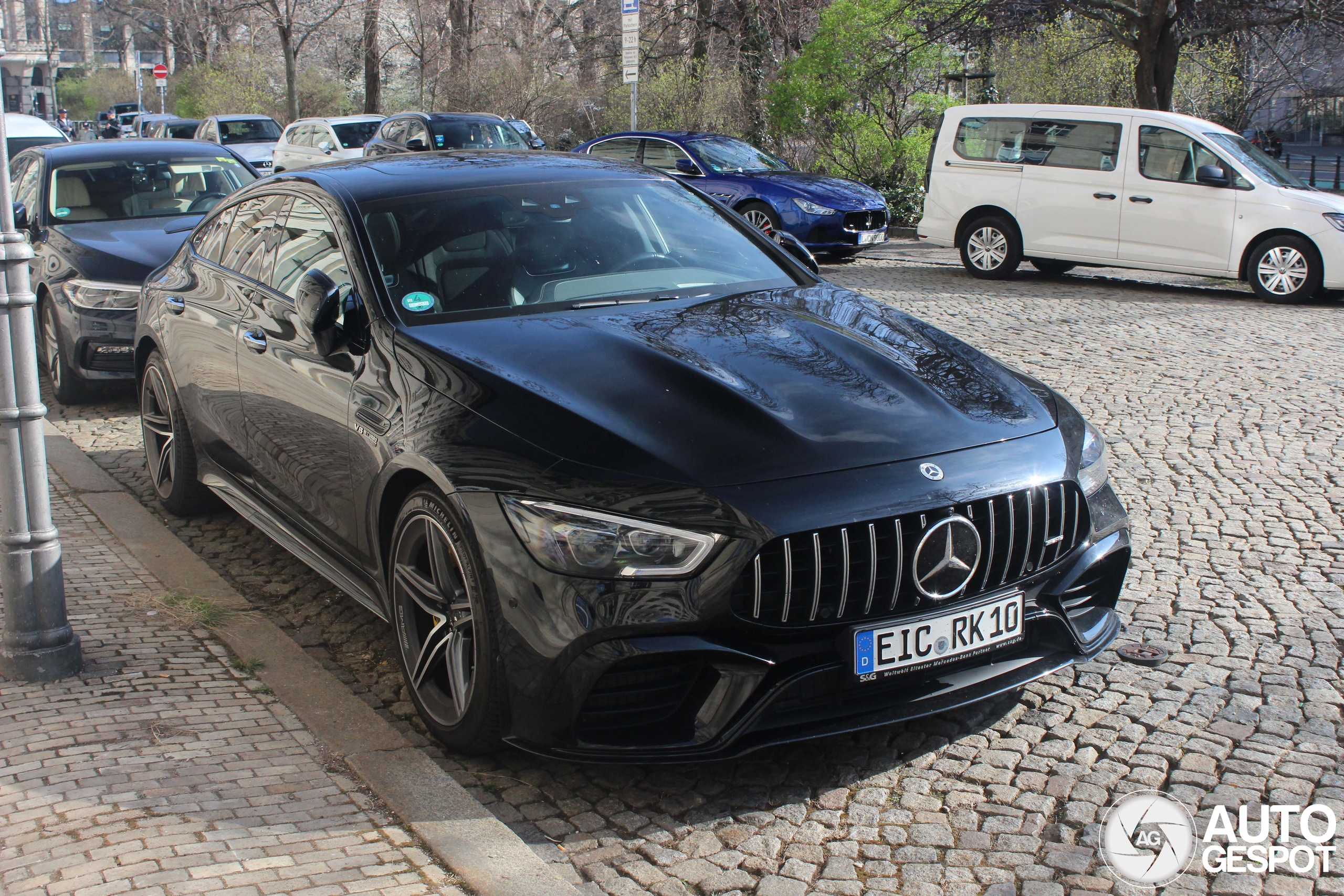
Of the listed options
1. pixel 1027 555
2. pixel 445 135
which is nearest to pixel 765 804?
pixel 1027 555

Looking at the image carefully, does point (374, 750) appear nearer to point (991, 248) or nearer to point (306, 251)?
point (306, 251)

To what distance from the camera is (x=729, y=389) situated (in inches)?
138

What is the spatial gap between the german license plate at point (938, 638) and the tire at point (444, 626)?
36.9 inches

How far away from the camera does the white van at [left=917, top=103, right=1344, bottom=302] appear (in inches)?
488

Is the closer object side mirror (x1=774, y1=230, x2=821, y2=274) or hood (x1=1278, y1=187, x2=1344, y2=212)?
side mirror (x1=774, y1=230, x2=821, y2=274)

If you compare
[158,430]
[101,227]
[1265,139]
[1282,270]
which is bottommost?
[158,430]

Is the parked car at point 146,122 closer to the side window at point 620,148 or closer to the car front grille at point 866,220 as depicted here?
the side window at point 620,148

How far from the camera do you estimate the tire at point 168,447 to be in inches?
225

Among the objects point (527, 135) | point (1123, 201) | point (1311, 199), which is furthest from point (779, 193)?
point (527, 135)

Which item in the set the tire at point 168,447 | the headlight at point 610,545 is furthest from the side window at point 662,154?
the headlight at point 610,545

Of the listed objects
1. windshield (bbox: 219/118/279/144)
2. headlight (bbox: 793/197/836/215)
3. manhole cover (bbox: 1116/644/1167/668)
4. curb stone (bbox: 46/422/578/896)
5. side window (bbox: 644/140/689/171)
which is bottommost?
curb stone (bbox: 46/422/578/896)

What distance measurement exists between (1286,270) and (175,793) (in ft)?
39.1

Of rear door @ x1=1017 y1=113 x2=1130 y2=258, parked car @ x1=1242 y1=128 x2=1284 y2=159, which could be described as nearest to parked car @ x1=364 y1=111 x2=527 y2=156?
rear door @ x1=1017 y1=113 x2=1130 y2=258

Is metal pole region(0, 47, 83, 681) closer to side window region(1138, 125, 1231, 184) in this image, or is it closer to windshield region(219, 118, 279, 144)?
side window region(1138, 125, 1231, 184)
